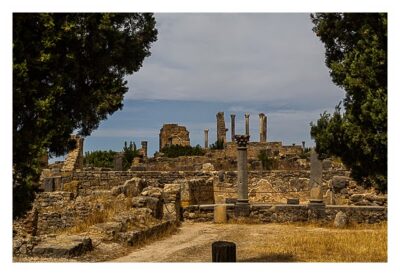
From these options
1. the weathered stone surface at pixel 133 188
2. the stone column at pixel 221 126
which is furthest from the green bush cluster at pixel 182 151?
the weathered stone surface at pixel 133 188

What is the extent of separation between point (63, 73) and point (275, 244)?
7681mm

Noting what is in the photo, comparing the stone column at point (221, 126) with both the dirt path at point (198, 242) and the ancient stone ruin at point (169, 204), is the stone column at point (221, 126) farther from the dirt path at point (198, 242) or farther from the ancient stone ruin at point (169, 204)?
the dirt path at point (198, 242)

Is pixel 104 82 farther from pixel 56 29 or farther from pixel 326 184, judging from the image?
pixel 326 184

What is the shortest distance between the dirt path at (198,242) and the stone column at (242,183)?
850mm

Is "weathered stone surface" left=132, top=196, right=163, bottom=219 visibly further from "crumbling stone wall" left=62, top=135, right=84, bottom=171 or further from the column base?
"crumbling stone wall" left=62, top=135, right=84, bottom=171

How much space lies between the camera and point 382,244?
1296 cm

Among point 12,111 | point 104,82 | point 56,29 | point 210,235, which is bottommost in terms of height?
point 210,235

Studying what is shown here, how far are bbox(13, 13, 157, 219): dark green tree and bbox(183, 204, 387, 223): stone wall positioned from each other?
37.6 feet

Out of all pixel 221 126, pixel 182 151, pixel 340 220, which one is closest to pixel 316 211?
pixel 340 220

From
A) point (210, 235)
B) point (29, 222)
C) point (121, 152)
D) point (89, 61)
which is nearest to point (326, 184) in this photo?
point (210, 235)

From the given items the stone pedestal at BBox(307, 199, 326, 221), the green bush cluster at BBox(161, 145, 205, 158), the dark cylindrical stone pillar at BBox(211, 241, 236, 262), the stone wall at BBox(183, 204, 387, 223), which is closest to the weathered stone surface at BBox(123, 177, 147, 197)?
the stone wall at BBox(183, 204, 387, 223)

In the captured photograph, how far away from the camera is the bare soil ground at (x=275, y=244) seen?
11.6 meters

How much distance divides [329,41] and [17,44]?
16.2 ft

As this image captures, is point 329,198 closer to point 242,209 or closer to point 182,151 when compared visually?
point 242,209
